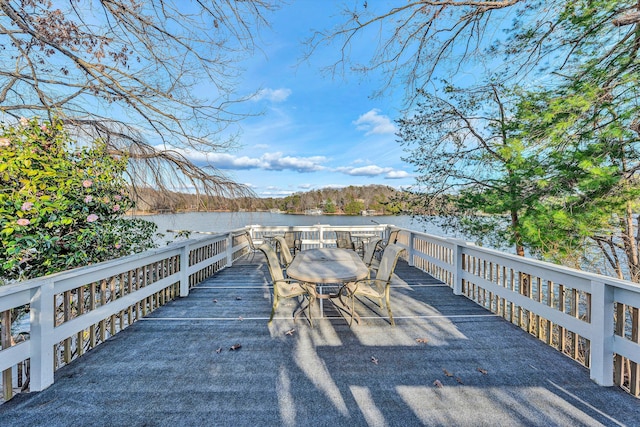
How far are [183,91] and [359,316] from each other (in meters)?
3.75

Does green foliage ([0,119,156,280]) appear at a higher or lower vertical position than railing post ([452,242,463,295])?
higher

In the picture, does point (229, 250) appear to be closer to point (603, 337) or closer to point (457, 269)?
point (457, 269)

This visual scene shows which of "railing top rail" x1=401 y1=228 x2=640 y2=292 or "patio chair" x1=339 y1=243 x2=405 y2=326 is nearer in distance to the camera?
"railing top rail" x1=401 y1=228 x2=640 y2=292

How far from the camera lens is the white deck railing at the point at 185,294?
199 centimetres

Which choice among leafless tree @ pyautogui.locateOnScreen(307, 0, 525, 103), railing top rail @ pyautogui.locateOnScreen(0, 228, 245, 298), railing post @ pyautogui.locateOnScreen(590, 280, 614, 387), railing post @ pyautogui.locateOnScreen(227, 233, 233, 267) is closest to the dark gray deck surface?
railing post @ pyautogui.locateOnScreen(590, 280, 614, 387)

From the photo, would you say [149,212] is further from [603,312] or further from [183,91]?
[603,312]

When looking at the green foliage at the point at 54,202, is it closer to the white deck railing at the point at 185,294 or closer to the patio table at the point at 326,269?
the white deck railing at the point at 185,294

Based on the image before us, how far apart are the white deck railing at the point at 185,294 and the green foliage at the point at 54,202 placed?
1.54 ft

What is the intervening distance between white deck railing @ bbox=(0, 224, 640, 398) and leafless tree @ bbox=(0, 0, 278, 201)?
136cm

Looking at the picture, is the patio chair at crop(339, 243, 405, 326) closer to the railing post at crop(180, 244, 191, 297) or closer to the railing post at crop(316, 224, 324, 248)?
the railing post at crop(180, 244, 191, 297)

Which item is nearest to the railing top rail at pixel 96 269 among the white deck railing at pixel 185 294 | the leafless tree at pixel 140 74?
the white deck railing at pixel 185 294

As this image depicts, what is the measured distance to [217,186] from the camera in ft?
11.8

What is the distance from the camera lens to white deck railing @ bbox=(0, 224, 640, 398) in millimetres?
1986

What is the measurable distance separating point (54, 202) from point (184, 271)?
2.04 m
